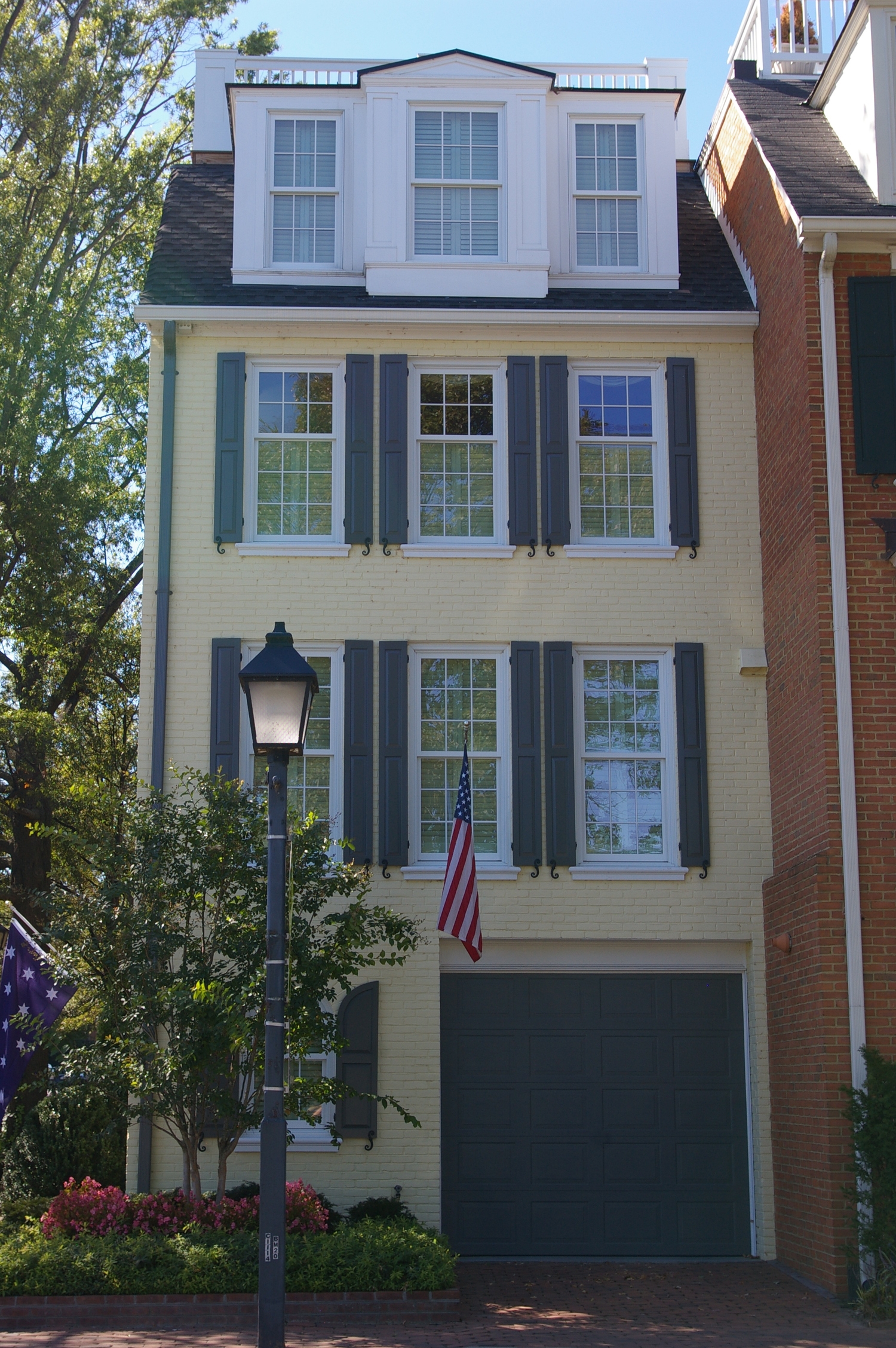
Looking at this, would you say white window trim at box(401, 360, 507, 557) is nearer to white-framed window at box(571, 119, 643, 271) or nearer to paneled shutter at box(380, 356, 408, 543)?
paneled shutter at box(380, 356, 408, 543)

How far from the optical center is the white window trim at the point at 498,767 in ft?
42.4

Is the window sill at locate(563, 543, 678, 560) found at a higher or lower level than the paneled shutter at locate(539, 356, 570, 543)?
lower

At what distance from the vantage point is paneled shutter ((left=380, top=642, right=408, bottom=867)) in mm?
12844

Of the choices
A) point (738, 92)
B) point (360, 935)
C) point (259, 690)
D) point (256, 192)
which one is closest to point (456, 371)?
point (256, 192)

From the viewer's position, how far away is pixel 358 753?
42.8 feet

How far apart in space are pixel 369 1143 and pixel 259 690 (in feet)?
20.1

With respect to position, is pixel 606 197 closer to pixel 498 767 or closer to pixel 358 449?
pixel 358 449

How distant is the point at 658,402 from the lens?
14.0 metres

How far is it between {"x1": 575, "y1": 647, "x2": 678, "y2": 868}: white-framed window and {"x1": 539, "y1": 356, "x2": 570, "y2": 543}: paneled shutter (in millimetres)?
1232

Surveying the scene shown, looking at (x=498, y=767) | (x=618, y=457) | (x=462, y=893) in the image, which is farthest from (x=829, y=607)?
(x=462, y=893)

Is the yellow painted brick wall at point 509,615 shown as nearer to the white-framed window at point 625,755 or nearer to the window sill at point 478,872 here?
the window sill at point 478,872

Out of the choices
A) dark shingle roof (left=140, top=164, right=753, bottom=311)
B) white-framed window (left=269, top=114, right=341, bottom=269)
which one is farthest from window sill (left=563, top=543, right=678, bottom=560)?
white-framed window (left=269, top=114, right=341, bottom=269)

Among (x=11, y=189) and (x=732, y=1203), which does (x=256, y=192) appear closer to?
(x=11, y=189)

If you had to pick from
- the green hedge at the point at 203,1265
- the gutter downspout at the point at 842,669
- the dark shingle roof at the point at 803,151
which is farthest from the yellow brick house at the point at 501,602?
the green hedge at the point at 203,1265
